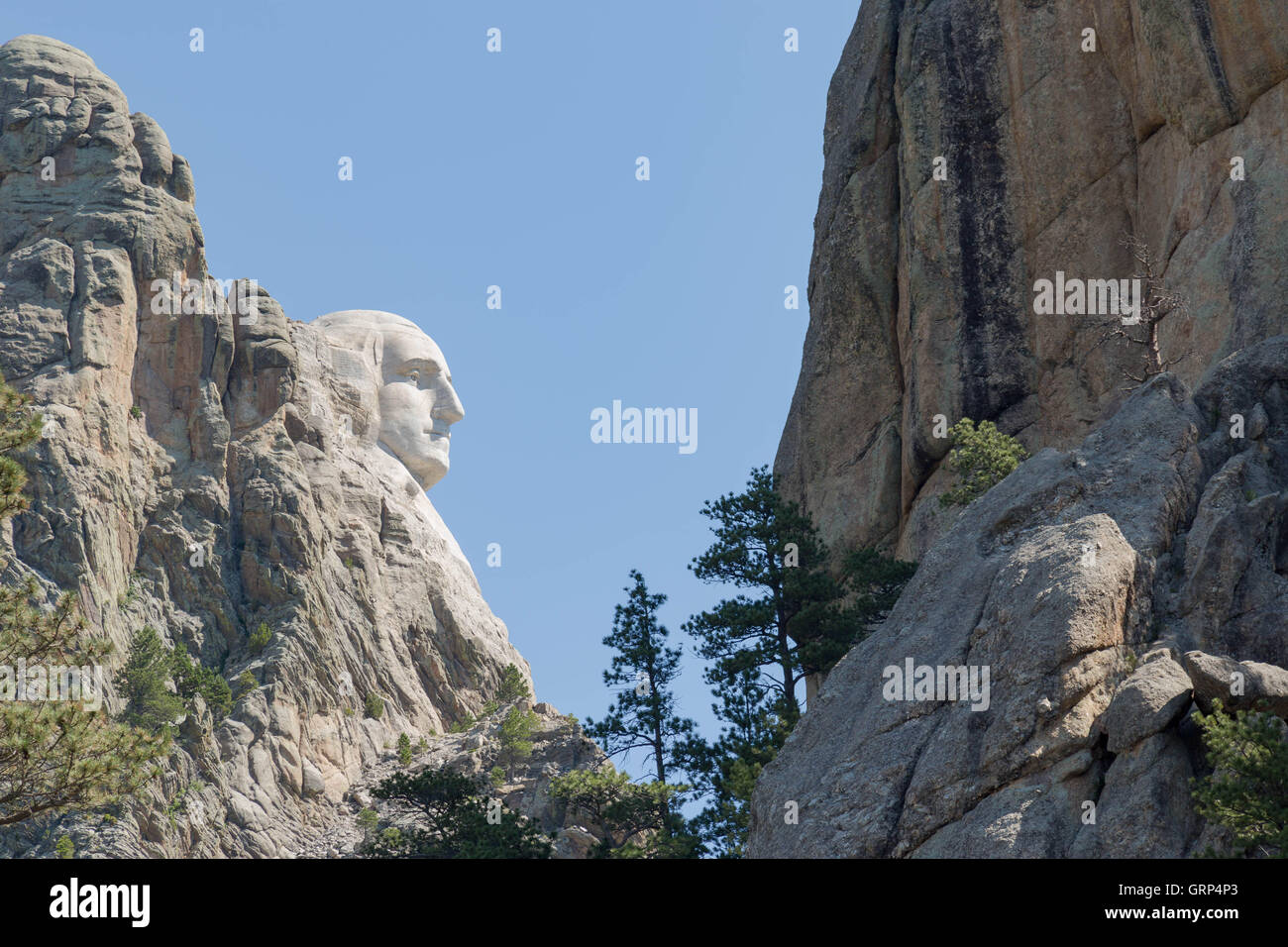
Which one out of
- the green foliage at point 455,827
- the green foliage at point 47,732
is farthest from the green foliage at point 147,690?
the green foliage at point 47,732

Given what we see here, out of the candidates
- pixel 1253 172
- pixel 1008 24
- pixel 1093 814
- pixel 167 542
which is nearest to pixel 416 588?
pixel 167 542

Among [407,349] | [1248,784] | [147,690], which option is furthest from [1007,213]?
[407,349]

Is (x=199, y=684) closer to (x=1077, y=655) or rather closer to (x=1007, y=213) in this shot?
(x=1007, y=213)

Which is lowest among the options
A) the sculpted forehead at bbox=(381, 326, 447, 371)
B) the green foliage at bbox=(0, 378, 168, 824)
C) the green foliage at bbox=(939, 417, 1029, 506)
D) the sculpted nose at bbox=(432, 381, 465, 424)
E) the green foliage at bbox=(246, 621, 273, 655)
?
the green foliage at bbox=(0, 378, 168, 824)

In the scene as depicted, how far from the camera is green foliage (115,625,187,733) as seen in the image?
189ft

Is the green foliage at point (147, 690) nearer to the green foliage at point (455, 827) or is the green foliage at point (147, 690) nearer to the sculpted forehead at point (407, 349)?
the green foliage at point (455, 827)

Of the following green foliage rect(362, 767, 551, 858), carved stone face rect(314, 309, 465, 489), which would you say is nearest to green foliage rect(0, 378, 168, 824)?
green foliage rect(362, 767, 551, 858)

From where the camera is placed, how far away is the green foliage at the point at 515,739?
60.8m

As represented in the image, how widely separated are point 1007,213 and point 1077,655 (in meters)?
24.6

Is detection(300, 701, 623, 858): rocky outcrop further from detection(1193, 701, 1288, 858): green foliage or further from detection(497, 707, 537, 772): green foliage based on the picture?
detection(1193, 701, 1288, 858): green foliage

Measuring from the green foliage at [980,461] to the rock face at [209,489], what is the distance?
33.4 metres

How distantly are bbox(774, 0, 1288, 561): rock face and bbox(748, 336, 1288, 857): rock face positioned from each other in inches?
310

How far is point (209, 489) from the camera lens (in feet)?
238

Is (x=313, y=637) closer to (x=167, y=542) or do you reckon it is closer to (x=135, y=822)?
(x=167, y=542)
